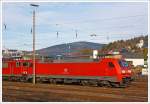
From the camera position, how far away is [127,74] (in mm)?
29578

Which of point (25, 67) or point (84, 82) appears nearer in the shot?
point (84, 82)

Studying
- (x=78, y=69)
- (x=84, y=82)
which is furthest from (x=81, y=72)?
(x=84, y=82)

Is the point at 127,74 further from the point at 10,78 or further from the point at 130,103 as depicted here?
the point at 10,78

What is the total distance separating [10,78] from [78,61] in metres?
12.5

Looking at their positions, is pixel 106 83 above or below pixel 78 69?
below

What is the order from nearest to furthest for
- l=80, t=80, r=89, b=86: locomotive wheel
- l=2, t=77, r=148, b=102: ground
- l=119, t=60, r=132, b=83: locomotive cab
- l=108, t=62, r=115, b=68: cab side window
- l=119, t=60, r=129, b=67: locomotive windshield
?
1. l=2, t=77, r=148, b=102: ground
2. l=119, t=60, r=132, b=83: locomotive cab
3. l=108, t=62, r=115, b=68: cab side window
4. l=119, t=60, r=129, b=67: locomotive windshield
5. l=80, t=80, r=89, b=86: locomotive wheel

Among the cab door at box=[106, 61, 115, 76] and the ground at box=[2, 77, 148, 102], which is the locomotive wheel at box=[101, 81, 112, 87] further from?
the ground at box=[2, 77, 148, 102]

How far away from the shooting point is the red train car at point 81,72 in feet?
95.3

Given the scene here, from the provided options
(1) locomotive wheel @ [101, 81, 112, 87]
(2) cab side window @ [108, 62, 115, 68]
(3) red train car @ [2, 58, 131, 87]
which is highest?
(2) cab side window @ [108, 62, 115, 68]

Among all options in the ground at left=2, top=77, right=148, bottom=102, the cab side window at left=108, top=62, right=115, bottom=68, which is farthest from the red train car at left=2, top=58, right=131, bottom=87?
the ground at left=2, top=77, right=148, bottom=102

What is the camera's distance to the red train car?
95.3 feet

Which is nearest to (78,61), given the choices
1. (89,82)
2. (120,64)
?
(89,82)

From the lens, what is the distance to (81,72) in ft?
104

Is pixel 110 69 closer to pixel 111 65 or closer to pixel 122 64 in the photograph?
pixel 111 65
